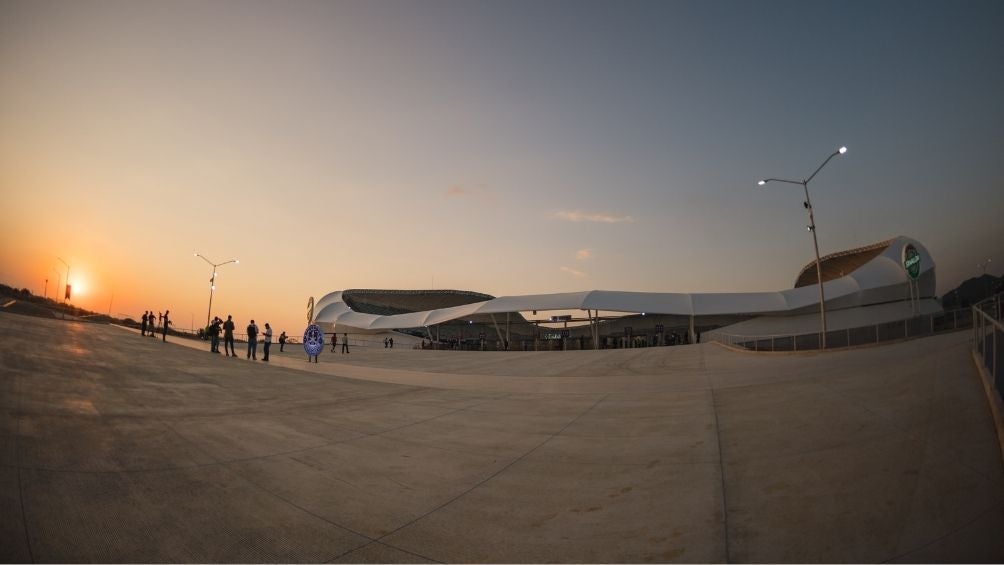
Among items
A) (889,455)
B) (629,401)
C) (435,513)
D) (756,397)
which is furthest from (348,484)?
(756,397)

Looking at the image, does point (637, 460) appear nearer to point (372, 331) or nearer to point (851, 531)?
point (851, 531)

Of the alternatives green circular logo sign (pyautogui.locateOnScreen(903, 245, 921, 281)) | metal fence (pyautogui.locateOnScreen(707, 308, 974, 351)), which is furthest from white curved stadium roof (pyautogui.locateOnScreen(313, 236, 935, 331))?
metal fence (pyautogui.locateOnScreen(707, 308, 974, 351))

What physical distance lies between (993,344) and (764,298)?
56395 mm

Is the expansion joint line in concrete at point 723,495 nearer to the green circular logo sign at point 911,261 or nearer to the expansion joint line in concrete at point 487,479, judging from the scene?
the expansion joint line in concrete at point 487,479

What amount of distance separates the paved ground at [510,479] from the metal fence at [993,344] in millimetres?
295

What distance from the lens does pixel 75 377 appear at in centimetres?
902

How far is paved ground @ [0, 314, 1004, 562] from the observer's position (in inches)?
131

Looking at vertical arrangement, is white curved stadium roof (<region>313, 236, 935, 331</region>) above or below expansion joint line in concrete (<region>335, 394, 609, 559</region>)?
above

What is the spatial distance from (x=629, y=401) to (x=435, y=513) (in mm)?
6739

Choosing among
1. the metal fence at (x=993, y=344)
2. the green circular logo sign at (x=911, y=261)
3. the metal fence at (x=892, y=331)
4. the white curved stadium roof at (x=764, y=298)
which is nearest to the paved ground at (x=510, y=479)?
the metal fence at (x=993, y=344)

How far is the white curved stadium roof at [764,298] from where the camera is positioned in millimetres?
52656

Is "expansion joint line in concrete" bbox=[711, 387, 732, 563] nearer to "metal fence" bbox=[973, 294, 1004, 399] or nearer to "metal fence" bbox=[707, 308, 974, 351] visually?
"metal fence" bbox=[973, 294, 1004, 399]

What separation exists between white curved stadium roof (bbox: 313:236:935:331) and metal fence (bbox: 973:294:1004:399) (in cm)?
4323

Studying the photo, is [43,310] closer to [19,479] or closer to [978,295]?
[19,479]
